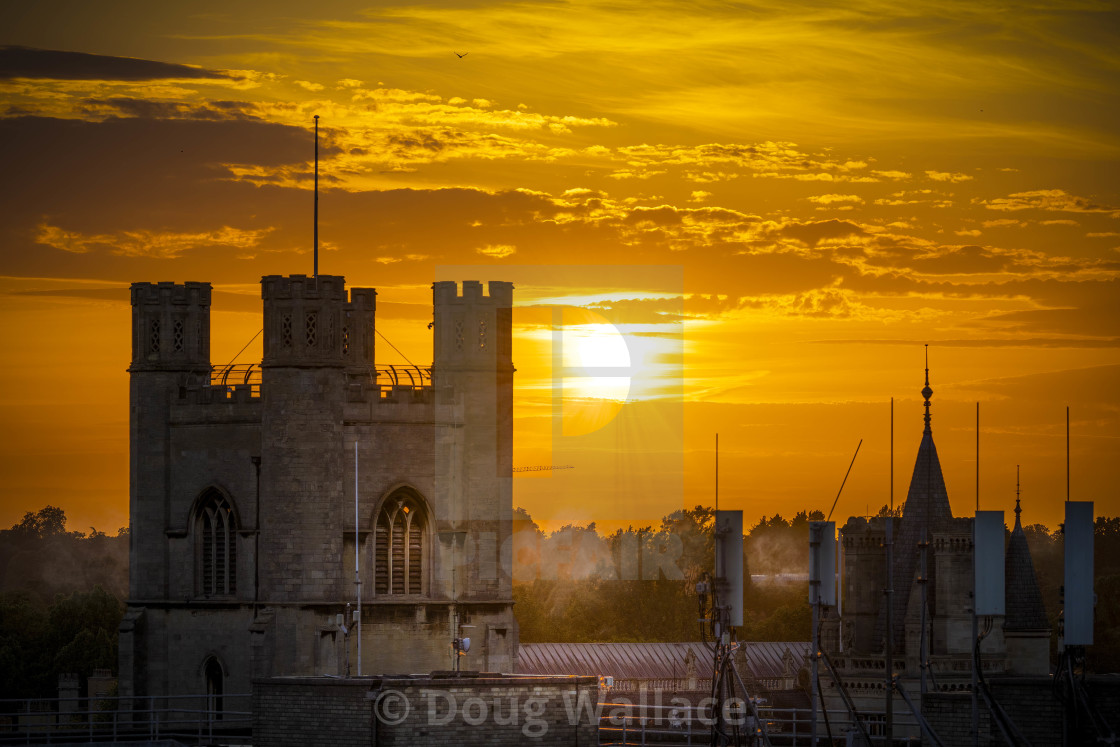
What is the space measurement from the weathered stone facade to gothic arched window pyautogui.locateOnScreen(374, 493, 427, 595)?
5 cm

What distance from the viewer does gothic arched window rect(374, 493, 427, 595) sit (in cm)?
5303

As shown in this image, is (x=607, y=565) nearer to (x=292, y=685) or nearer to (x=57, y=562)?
(x=57, y=562)

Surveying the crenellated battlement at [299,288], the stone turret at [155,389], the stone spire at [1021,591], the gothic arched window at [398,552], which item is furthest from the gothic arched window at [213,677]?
the stone spire at [1021,591]

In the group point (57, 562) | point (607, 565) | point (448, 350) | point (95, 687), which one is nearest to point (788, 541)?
point (607, 565)

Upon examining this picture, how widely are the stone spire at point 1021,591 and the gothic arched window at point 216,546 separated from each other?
113ft

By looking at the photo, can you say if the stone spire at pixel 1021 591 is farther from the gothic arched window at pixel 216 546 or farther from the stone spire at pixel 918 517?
the gothic arched window at pixel 216 546

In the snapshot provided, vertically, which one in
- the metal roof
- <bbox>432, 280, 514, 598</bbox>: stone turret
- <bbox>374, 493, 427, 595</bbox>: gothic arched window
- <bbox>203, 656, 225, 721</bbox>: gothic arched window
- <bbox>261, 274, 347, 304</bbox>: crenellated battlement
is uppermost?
<bbox>261, 274, 347, 304</bbox>: crenellated battlement

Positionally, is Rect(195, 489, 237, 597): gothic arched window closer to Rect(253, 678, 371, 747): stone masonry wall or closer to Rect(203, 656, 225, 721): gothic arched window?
Rect(203, 656, 225, 721): gothic arched window

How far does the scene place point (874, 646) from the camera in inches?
2995

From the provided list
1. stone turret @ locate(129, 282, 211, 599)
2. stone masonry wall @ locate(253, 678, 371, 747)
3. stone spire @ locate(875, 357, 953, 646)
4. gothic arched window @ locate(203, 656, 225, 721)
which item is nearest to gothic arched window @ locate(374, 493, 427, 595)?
gothic arched window @ locate(203, 656, 225, 721)

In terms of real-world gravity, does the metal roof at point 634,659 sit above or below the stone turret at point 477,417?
below

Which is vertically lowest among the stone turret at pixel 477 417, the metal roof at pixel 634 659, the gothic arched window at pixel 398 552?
the metal roof at pixel 634 659

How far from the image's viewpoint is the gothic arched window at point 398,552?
53.0 meters

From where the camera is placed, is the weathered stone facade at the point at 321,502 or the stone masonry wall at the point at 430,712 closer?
the stone masonry wall at the point at 430,712
